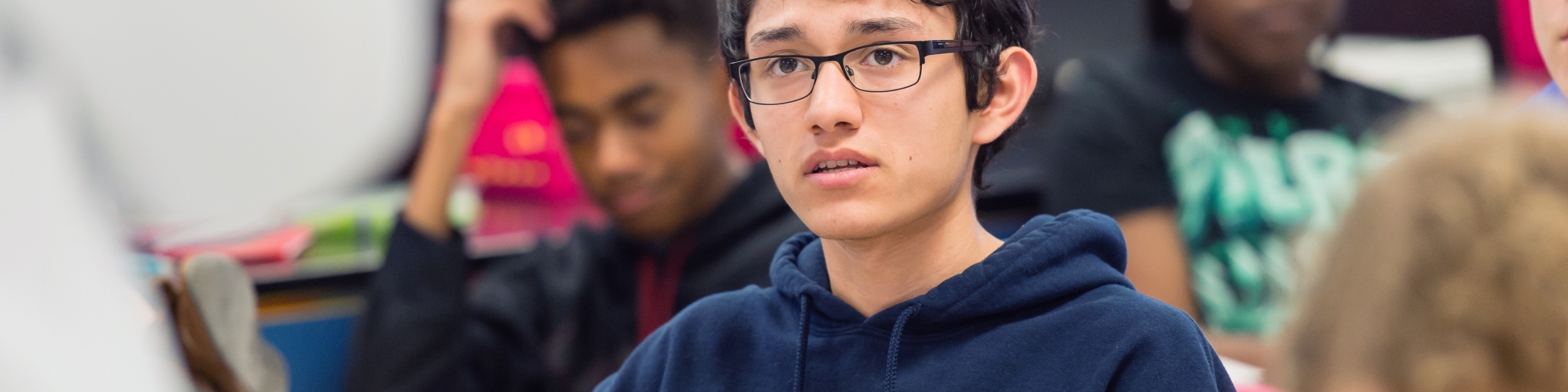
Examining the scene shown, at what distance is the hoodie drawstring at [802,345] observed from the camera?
97cm

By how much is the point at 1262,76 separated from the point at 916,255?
1.21m

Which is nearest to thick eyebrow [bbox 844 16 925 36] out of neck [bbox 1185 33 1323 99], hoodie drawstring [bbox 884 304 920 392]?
hoodie drawstring [bbox 884 304 920 392]

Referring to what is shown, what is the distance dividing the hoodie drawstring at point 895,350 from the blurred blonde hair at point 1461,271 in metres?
0.30

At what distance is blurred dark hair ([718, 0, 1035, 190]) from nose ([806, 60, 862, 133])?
0.09 m

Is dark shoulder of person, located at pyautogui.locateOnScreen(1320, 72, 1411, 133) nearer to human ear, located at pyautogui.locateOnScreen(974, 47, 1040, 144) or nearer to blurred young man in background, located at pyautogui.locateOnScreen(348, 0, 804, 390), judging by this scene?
blurred young man in background, located at pyautogui.locateOnScreen(348, 0, 804, 390)

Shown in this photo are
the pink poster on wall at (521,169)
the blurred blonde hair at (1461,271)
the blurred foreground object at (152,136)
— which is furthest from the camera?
the pink poster on wall at (521,169)

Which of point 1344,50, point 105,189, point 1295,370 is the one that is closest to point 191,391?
point 105,189

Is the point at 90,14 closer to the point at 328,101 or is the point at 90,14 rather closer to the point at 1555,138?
the point at 328,101

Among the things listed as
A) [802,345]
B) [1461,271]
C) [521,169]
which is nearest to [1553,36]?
[1461,271]

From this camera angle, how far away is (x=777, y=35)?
94cm

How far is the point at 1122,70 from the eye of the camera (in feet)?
6.70

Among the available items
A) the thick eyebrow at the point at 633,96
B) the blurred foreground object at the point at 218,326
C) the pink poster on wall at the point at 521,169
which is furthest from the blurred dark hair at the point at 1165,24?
the blurred foreground object at the point at 218,326

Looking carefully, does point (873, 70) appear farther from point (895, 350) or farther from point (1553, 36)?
point (1553, 36)

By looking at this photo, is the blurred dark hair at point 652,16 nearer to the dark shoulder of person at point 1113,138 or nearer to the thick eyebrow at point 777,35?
the dark shoulder of person at point 1113,138
